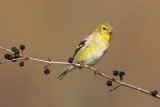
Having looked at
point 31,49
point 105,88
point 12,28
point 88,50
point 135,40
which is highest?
point 12,28

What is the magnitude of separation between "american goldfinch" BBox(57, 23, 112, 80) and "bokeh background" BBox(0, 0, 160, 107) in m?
2.31

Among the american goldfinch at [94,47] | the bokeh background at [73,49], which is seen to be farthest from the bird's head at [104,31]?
the bokeh background at [73,49]

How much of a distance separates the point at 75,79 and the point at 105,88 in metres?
0.80

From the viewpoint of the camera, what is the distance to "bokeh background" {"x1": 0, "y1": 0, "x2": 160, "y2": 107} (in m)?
9.07

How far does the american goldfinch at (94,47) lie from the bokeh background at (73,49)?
231 centimetres

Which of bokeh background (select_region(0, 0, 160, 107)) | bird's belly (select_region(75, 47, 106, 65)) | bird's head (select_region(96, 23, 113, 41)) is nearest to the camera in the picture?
bird's belly (select_region(75, 47, 106, 65))

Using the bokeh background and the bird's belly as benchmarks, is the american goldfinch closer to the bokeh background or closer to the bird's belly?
the bird's belly

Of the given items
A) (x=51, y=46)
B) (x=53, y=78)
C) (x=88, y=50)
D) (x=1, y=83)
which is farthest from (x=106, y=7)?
(x=88, y=50)

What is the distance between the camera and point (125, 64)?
9.63m

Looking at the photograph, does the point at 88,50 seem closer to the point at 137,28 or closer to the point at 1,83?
the point at 1,83

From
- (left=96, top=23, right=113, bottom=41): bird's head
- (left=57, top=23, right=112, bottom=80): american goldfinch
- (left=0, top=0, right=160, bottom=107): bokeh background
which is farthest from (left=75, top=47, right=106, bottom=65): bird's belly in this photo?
(left=0, top=0, right=160, bottom=107): bokeh background

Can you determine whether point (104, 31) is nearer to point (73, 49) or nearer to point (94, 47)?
point (94, 47)

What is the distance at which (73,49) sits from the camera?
10.1 meters

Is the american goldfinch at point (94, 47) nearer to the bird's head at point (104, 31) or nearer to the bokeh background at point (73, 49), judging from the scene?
the bird's head at point (104, 31)
